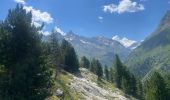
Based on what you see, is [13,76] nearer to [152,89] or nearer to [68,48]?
[152,89]

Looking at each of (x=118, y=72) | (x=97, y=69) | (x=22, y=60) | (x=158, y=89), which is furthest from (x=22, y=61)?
A: (x=97, y=69)

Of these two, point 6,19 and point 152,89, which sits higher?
point 6,19

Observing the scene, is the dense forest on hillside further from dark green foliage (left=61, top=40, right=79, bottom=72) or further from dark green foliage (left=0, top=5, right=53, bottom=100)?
dark green foliage (left=61, top=40, right=79, bottom=72)

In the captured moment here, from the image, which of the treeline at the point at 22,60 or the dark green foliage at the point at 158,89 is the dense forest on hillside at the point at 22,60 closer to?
the treeline at the point at 22,60

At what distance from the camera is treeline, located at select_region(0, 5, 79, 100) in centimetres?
3556

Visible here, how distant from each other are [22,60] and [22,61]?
27 cm

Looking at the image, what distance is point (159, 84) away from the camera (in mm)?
91875

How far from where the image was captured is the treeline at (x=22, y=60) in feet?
117

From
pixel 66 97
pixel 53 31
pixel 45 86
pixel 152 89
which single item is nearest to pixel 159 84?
pixel 152 89

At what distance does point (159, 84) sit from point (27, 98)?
61.6 metres

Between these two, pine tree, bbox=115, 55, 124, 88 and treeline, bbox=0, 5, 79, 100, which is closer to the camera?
treeline, bbox=0, 5, 79, 100

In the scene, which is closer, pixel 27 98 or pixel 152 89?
pixel 27 98

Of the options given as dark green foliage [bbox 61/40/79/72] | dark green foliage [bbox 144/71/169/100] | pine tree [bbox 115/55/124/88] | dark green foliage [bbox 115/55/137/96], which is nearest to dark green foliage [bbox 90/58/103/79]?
pine tree [bbox 115/55/124/88]

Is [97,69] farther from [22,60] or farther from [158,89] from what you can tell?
[22,60]
